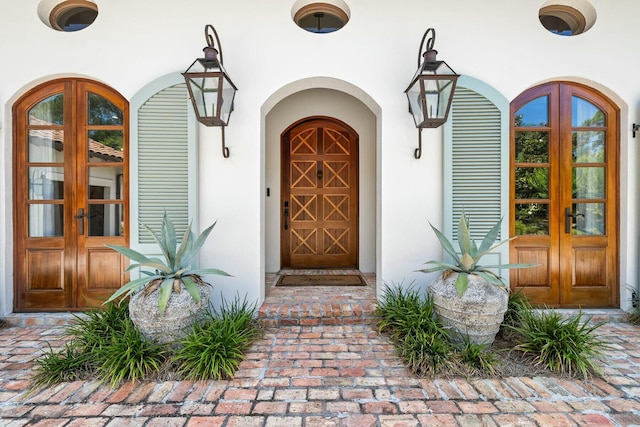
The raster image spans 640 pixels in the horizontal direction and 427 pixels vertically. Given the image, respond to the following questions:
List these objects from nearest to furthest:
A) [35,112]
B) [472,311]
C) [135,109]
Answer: [472,311] → [135,109] → [35,112]

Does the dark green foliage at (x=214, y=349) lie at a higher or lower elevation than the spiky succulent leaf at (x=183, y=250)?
lower

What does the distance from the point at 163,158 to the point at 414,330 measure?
2.79m

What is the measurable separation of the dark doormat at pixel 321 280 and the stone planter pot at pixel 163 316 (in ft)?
5.39

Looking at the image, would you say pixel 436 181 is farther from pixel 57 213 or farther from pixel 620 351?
pixel 57 213

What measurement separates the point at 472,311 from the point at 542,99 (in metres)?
2.42

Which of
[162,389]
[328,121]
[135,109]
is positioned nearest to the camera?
[162,389]

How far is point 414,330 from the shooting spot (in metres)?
2.57

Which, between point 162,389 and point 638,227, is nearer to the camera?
point 162,389

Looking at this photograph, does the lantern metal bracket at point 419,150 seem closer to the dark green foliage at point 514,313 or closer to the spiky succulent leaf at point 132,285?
the dark green foliage at point 514,313

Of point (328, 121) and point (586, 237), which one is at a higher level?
point (328, 121)

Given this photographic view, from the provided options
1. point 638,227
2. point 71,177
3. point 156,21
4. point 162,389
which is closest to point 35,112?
point 71,177

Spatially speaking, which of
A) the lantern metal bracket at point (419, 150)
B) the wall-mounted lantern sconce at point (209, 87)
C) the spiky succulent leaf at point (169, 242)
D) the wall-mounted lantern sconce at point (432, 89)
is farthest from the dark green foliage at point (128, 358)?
the wall-mounted lantern sconce at point (432, 89)

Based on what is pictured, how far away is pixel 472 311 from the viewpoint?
2.46 m

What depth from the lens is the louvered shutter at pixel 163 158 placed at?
3.07 m
